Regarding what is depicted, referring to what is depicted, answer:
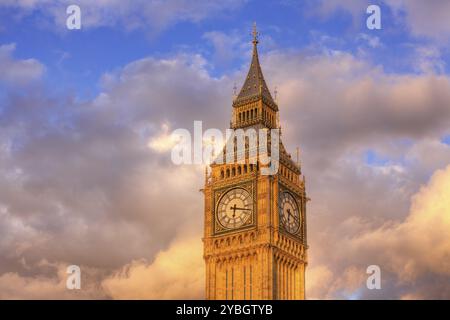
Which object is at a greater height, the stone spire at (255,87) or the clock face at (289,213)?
the stone spire at (255,87)

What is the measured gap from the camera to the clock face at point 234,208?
126062 millimetres

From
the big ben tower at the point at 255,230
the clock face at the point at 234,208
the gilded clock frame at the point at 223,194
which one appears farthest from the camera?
the clock face at the point at 234,208

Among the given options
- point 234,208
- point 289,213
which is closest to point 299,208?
point 289,213

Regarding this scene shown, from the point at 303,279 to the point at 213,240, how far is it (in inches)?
529

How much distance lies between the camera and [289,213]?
129m

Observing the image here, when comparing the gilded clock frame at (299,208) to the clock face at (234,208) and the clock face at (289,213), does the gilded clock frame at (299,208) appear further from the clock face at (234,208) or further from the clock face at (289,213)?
the clock face at (234,208)

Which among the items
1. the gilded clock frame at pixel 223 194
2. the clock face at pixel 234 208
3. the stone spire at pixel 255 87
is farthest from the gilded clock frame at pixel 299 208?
the stone spire at pixel 255 87

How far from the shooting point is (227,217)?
127 metres

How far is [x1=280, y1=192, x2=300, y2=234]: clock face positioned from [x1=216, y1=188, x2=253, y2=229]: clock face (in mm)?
4606

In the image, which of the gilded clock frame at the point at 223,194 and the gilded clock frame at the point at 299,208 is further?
the gilded clock frame at the point at 299,208

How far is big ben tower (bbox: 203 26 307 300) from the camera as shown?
403 feet

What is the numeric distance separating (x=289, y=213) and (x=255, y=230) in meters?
7.10
